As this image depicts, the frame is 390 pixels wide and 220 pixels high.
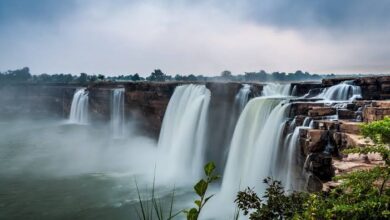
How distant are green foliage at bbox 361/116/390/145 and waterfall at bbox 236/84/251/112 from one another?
44.4 feet

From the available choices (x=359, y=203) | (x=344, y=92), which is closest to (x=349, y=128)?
(x=359, y=203)

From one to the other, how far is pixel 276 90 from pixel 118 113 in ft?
62.7

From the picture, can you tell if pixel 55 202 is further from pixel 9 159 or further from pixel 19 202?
pixel 9 159

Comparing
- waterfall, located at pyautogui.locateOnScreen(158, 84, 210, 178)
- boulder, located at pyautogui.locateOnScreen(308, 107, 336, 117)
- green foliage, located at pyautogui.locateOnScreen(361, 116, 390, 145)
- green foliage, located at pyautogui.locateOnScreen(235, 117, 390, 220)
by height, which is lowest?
waterfall, located at pyautogui.locateOnScreen(158, 84, 210, 178)

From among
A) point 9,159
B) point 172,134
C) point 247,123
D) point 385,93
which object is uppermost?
point 385,93

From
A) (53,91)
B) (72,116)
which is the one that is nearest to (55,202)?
(72,116)

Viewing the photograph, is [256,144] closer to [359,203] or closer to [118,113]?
[359,203]

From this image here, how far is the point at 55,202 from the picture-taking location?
14.5 m

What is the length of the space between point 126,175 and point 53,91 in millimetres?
31735

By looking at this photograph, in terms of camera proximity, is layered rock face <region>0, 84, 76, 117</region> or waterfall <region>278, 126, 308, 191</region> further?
layered rock face <region>0, 84, 76, 117</region>

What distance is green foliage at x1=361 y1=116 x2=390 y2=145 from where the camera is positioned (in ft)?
12.4

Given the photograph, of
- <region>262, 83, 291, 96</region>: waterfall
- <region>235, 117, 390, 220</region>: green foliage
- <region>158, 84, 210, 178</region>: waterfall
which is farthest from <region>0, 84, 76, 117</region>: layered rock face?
<region>235, 117, 390, 220</region>: green foliage

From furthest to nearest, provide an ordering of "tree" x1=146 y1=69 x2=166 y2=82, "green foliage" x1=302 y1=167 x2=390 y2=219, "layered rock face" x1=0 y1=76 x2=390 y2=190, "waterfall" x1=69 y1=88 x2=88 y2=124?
"tree" x1=146 y1=69 x2=166 y2=82, "waterfall" x1=69 y1=88 x2=88 y2=124, "layered rock face" x1=0 y1=76 x2=390 y2=190, "green foliage" x1=302 y1=167 x2=390 y2=219

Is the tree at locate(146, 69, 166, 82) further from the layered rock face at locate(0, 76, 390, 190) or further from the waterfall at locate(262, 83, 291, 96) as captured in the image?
the waterfall at locate(262, 83, 291, 96)
